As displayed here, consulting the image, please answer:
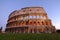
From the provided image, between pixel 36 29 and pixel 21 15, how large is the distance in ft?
39.8

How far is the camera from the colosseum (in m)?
53.6

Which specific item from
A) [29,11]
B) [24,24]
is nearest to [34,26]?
[24,24]

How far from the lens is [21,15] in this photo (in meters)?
60.8

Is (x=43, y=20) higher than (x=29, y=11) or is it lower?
lower

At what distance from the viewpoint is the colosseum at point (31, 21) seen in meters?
53.6

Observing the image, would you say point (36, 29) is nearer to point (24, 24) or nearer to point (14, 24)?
point (24, 24)

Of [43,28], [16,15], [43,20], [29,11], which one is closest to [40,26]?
[43,28]

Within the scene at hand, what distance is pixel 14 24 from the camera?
5984 centimetres

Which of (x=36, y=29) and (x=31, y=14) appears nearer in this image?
(x=36, y=29)

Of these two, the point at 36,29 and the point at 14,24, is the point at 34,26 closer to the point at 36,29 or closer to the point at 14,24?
the point at 36,29

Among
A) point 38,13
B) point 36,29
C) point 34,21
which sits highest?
point 38,13

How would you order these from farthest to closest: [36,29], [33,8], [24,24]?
[33,8]
[24,24]
[36,29]

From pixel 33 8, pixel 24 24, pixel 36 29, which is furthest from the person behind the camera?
pixel 33 8

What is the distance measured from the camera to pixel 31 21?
184ft
